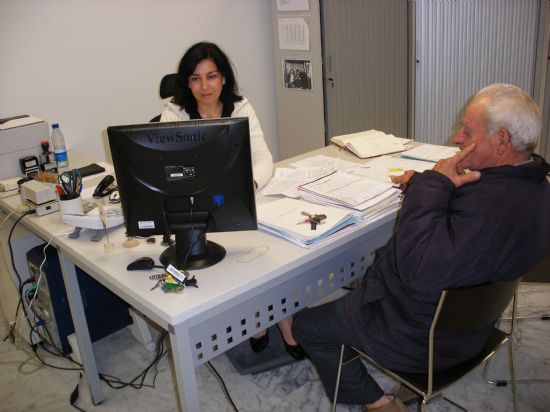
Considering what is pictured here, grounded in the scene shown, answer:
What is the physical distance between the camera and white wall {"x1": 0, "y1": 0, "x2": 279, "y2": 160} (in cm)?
311

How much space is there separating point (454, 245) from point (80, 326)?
139 centimetres

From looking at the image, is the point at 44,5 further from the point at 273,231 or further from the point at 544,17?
the point at 544,17

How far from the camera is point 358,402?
1.97m

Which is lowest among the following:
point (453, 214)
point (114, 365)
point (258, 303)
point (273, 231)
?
point (114, 365)

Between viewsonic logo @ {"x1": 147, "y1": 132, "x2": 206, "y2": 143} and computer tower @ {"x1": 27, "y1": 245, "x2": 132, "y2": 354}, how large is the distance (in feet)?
3.28

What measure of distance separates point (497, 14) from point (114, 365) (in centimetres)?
Answer: 261

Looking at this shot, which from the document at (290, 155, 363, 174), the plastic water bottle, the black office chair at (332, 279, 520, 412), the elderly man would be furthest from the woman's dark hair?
the black office chair at (332, 279, 520, 412)

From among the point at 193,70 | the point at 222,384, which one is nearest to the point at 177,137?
the point at 193,70

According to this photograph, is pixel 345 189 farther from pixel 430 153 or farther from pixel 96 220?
pixel 96 220

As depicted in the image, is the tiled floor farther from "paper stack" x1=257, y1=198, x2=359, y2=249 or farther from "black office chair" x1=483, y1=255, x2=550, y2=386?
"paper stack" x1=257, y1=198, x2=359, y2=249

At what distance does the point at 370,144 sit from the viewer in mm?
2553

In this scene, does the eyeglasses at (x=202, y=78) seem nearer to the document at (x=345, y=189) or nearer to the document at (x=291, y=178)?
the document at (x=291, y=178)

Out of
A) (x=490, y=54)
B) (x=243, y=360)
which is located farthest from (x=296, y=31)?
(x=243, y=360)

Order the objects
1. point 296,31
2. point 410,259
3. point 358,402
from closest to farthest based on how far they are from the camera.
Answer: point 410,259
point 358,402
point 296,31
